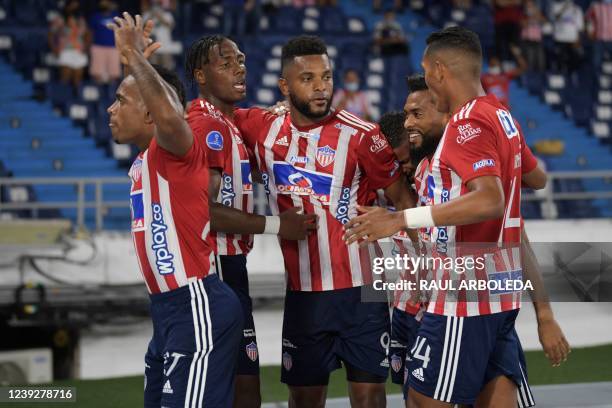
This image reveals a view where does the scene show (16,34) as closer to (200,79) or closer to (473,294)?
(200,79)

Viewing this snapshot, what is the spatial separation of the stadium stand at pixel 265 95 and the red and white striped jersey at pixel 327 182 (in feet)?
22.4

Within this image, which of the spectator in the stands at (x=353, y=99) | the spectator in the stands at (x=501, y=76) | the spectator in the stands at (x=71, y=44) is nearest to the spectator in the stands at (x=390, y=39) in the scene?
the spectator in the stands at (x=501, y=76)

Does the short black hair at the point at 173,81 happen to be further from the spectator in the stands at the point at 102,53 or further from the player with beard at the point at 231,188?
the spectator in the stands at the point at 102,53

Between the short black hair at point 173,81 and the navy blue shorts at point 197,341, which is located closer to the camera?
the navy blue shorts at point 197,341

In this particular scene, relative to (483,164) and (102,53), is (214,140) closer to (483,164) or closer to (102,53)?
(483,164)

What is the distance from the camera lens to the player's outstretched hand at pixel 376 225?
12.9 ft

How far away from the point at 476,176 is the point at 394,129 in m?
1.56

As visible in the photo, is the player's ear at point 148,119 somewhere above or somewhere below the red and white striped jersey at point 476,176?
above

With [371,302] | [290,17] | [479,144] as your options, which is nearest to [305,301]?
[371,302]

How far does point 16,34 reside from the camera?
14992mm

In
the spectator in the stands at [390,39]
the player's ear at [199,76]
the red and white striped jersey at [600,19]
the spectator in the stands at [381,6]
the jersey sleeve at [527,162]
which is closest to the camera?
the jersey sleeve at [527,162]

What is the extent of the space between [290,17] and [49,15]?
401 centimetres

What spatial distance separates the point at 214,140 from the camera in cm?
487

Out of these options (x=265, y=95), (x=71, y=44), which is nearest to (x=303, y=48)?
(x=71, y=44)
